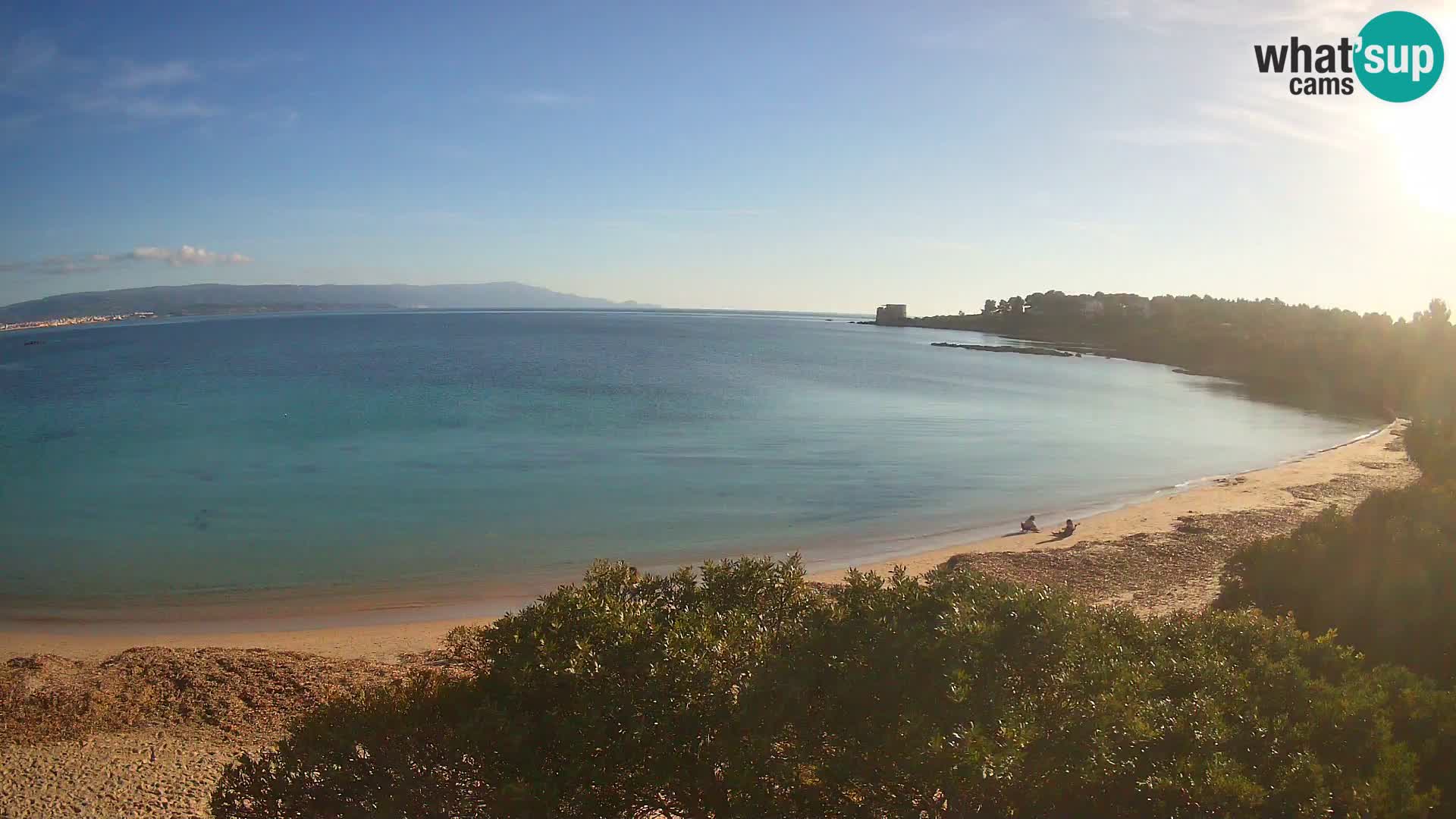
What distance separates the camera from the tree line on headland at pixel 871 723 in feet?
17.5

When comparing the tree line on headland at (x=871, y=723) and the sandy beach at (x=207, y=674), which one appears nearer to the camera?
the tree line on headland at (x=871, y=723)

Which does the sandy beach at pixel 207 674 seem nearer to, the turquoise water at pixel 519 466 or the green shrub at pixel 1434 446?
the turquoise water at pixel 519 466

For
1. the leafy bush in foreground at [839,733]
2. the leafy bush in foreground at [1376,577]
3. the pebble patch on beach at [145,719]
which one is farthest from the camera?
the leafy bush in foreground at [1376,577]

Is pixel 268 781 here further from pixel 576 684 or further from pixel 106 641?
pixel 106 641

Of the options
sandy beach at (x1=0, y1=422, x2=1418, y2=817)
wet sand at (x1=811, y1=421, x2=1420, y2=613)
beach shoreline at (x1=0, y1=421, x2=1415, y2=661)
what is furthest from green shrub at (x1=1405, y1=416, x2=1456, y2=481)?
beach shoreline at (x1=0, y1=421, x2=1415, y2=661)

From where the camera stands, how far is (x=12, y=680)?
37.8 ft

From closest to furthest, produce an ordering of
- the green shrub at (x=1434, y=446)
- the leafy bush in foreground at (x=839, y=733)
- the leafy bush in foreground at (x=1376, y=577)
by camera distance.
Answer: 1. the leafy bush in foreground at (x=839, y=733)
2. the leafy bush in foreground at (x=1376, y=577)
3. the green shrub at (x=1434, y=446)

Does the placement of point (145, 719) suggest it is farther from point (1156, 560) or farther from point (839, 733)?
point (1156, 560)

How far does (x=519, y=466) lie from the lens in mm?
31109

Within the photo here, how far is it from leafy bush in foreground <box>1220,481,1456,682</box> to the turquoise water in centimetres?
1004

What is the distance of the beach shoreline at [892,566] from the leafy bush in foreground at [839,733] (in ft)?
17.0

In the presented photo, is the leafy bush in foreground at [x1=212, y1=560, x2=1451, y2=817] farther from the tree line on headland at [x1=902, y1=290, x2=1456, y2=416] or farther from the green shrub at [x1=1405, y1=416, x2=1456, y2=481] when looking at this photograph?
the tree line on headland at [x1=902, y1=290, x2=1456, y2=416]

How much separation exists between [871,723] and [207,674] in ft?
36.4

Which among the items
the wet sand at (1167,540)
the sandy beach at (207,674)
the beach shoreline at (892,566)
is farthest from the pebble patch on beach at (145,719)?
the wet sand at (1167,540)
